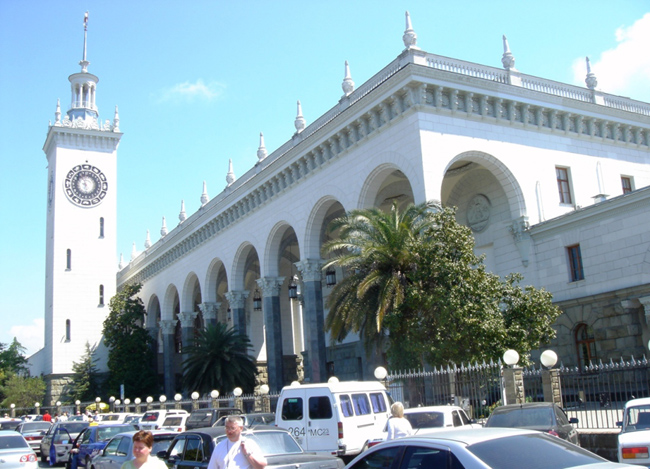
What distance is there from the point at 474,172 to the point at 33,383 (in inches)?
1739

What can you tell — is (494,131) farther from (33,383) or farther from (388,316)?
(33,383)

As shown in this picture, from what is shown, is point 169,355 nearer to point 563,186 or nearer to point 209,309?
point 209,309

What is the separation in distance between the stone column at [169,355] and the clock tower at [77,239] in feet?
28.3

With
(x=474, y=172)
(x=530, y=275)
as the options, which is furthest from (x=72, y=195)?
(x=530, y=275)

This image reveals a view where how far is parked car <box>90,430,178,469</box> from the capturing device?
14.0 m

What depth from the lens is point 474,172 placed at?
29.2 m

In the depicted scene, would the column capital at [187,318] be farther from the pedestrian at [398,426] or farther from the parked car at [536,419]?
the pedestrian at [398,426]

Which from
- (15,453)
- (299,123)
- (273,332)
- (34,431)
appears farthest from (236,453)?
(273,332)

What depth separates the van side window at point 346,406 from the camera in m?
15.3

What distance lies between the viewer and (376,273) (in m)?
20.8

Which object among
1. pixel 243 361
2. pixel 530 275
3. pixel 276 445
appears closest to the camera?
pixel 276 445

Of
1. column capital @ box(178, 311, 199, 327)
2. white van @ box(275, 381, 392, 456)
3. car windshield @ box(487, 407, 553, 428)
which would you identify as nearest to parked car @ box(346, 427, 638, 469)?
car windshield @ box(487, 407, 553, 428)

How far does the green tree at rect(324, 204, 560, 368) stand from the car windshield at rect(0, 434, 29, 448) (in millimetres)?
9559

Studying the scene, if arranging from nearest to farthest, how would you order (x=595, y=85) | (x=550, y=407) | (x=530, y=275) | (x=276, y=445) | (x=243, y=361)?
1. (x=276, y=445)
2. (x=550, y=407)
3. (x=530, y=275)
4. (x=595, y=85)
5. (x=243, y=361)
